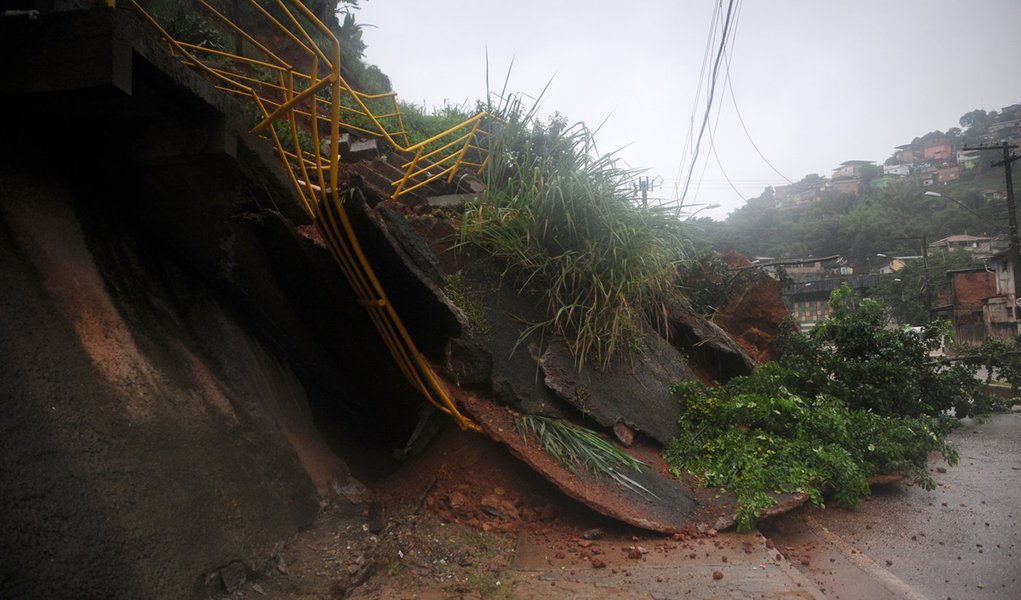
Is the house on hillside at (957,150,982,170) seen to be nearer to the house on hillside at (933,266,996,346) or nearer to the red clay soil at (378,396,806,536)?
the house on hillside at (933,266,996,346)

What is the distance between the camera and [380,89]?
1233 centimetres

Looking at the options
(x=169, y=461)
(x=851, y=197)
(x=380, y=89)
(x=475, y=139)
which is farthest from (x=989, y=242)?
(x=380, y=89)

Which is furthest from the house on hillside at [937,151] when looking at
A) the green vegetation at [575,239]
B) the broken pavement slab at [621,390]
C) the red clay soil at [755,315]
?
the broken pavement slab at [621,390]

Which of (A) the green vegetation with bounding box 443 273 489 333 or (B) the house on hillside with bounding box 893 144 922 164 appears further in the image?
(B) the house on hillside with bounding box 893 144 922 164

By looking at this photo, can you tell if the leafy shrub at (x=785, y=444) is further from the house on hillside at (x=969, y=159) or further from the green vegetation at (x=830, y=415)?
the house on hillside at (x=969, y=159)

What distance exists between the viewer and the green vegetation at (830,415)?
14.4 feet

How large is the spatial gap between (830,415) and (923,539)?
1230mm

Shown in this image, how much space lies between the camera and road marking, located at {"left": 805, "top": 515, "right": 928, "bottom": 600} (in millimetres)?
3112

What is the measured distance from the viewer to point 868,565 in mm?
3514

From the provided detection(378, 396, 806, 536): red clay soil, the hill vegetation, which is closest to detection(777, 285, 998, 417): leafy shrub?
the hill vegetation

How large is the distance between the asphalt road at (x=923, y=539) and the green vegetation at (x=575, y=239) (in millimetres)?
1807

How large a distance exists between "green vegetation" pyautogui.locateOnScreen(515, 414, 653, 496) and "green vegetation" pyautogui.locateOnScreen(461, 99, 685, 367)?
0.61m

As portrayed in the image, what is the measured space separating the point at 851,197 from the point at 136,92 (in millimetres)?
9973

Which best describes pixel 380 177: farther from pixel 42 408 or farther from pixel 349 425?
pixel 42 408
